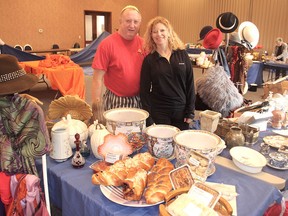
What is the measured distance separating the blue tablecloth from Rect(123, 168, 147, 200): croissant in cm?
4

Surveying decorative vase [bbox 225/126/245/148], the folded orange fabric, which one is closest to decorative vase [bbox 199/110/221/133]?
decorative vase [bbox 225/126/245/148]

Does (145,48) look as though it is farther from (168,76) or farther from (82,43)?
(82,43)

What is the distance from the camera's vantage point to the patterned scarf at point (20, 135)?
98 cm

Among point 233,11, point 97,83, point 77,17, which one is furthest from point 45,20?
point 97,83

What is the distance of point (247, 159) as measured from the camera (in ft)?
3.83

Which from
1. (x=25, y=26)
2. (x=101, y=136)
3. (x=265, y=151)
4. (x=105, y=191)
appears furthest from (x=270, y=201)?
(x=25, y=26)

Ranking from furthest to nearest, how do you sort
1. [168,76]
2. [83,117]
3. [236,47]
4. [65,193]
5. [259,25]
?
[259,25]
[236,47]
[168,76]
[83,117]
[65,193]

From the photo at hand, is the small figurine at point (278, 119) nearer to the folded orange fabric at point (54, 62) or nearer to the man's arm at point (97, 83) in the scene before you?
the man's arm at point (97, 83)

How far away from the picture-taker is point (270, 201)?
0.96 meters

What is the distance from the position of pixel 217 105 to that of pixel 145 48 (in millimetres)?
875

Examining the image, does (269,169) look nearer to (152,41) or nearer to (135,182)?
(135,182)

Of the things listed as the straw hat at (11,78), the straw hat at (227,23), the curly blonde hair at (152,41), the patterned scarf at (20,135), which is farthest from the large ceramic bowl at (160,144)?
the straw hat at (227,23)

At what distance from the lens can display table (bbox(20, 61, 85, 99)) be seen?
176 inches

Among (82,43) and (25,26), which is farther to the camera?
(82,43)
